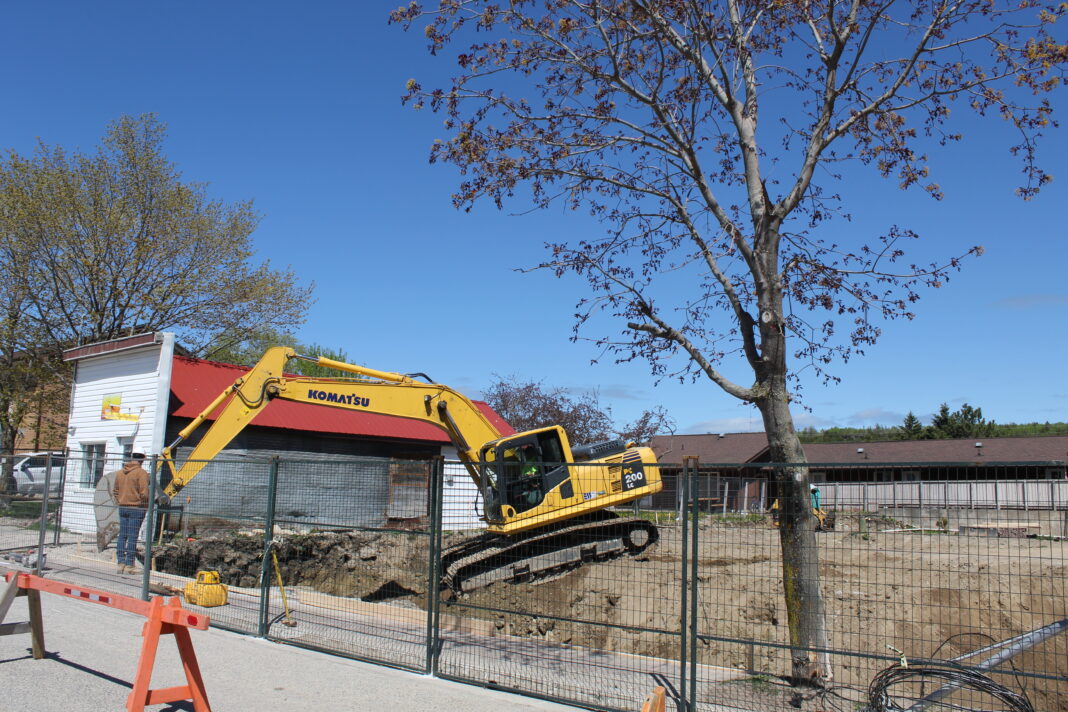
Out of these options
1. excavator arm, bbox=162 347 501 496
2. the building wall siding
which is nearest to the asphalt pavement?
excavator arm, bbox=162 347 501 496

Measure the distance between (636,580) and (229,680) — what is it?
21.8 ft

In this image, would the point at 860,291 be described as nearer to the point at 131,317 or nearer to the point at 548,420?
the point at 131,317

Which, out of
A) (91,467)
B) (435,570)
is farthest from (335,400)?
(91,467)

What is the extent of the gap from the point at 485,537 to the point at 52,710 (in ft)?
28.8

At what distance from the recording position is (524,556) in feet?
46.9

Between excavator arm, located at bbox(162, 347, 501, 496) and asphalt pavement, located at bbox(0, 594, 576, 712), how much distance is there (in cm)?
425

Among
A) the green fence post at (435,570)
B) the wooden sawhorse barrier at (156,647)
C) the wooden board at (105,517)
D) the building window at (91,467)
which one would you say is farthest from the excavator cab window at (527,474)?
the building window at (91,467)

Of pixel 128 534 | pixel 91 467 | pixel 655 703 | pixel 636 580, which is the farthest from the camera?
pixel 91 467

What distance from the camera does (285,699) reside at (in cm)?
688

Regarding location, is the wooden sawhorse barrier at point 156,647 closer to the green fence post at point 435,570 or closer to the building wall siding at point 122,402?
the green fence post at point 435,570

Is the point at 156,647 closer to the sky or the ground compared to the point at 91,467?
closer to the ground

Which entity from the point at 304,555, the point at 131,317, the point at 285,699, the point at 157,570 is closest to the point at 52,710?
the point at 285,699

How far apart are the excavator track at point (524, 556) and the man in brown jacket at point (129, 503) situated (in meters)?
4.98

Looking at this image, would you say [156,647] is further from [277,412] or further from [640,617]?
[277,412]
